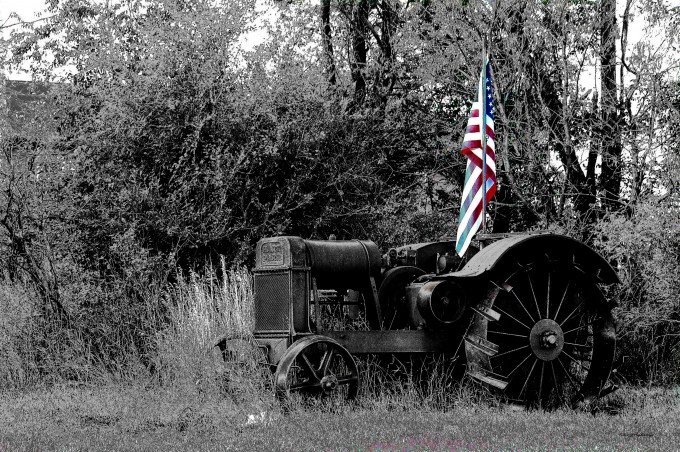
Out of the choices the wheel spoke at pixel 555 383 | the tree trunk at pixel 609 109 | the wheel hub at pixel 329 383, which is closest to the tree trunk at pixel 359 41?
the tree trunk at pixel 609 109

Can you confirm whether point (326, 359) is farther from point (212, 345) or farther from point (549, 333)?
point (549, 333)

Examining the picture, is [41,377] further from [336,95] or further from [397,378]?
[336,95]

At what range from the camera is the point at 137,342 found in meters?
12.3

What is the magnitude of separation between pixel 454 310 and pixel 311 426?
2.52 metres

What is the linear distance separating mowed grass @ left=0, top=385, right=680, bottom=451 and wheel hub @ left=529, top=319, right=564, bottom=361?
24.2 inches

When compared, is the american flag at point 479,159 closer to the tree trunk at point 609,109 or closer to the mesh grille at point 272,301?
the mesh grille at point 272,301

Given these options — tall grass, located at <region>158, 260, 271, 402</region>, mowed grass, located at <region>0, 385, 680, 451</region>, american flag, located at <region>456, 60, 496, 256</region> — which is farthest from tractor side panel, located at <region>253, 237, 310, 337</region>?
american flag, located at <region>456, 60, 496, 256</region>

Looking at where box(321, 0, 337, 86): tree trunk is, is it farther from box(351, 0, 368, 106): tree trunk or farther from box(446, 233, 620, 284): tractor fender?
box(446, 233, 620, 284): tractor fender

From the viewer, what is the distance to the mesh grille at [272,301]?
8852 mm

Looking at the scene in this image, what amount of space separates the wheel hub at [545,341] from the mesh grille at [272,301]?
8.06ft

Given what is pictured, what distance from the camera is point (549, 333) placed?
9.45 m

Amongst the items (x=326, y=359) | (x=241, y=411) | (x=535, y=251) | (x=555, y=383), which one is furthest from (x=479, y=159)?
(x=241, y=411)

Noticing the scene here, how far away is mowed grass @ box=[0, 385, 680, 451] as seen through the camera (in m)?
6.75

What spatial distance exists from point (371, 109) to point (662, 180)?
5.25m
